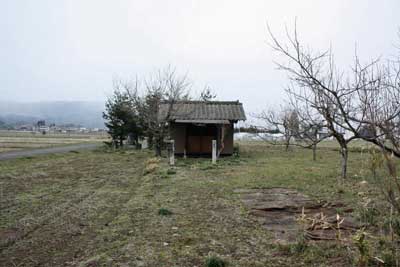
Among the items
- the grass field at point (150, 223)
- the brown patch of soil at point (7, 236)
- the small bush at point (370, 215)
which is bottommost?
the brown patch of soil at point (7, 236)

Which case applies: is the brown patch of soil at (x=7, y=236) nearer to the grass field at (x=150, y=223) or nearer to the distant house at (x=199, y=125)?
the grass field at (x=150, y=223)

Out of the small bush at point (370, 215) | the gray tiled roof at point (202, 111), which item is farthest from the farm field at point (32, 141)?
the small bush at point (370, 215)

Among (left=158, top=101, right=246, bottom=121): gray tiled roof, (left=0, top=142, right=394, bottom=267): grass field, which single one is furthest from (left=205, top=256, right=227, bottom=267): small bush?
(left=158, top=101, right=246, bottom=121): gray tiled roof

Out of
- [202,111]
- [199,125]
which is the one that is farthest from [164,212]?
[202,111]

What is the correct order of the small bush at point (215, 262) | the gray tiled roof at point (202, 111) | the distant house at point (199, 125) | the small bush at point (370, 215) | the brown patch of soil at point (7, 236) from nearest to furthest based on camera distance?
the small bush at point (215, 262), the brown patch of soil at point (7, 236), the small bush at point (370, 215), the distant house at point (199, 125), the gray tiled roof at point (202, 111)

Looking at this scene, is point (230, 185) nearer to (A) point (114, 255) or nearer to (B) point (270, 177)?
(B) point (270, 177)

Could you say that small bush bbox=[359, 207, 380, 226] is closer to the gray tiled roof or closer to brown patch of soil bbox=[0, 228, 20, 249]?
brown patch of soil bbox=[0, 228, 20, 249]

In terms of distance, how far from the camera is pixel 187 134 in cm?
1895

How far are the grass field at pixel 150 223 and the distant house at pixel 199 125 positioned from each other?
25.7ft

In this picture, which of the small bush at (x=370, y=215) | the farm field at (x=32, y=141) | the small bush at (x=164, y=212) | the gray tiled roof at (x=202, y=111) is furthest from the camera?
the farm field at (x=32, y=141)

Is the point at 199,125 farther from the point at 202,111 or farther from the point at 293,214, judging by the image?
the point at 293,214

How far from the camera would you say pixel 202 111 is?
19.2 meters

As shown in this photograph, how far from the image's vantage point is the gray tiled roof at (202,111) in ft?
59.9

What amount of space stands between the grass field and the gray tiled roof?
8050 mm
